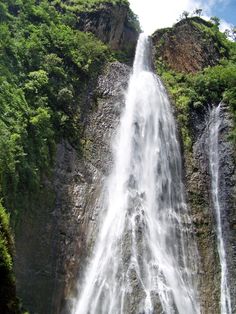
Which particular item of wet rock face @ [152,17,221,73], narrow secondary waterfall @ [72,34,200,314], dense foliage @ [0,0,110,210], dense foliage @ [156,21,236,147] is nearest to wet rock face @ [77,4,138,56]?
dense foliage @ [0,0,110,210]

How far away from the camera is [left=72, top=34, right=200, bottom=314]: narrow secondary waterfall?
15.1 meters

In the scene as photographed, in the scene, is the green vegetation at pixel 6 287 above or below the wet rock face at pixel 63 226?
below

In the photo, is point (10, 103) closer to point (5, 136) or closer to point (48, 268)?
point (5, 136)

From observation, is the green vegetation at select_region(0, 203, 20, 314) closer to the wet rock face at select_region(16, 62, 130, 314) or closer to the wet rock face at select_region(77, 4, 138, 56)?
the wet rock face at select_region(16, 62, 130, 314)

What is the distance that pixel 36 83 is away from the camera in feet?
64.9

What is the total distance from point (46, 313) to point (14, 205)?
371 cm

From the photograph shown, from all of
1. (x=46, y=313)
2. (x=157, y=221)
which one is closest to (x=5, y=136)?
(x=46, y=313)

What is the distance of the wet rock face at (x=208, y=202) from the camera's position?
1725 cm

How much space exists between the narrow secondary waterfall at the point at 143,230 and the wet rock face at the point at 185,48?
737cm

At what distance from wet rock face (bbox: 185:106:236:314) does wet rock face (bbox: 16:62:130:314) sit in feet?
14.1

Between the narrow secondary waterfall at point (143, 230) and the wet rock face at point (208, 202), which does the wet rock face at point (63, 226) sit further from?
the wet rock face at point (208, 202)

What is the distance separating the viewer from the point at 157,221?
720 inches

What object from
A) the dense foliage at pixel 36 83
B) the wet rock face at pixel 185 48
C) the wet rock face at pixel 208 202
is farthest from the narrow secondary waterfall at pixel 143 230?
the wet rock face at pixel 185 48

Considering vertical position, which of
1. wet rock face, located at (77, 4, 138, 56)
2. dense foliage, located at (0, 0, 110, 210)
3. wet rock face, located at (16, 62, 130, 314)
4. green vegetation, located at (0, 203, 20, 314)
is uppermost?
wet rock face, located at (77, 4, 138, 56)
